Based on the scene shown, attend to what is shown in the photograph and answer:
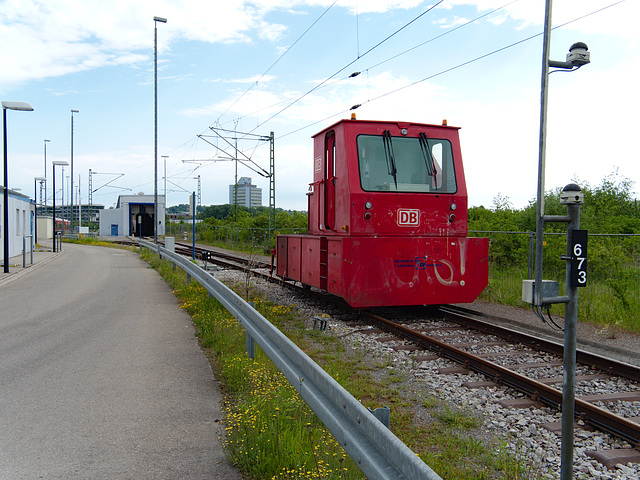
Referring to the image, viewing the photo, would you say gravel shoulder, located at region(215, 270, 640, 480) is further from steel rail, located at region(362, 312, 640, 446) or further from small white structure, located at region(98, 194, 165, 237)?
small white structure, located at region(98, 194, 165, 237)

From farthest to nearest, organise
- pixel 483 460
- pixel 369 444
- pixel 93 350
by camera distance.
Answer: pixel 93 350 → pixel 483 460 → pixel 369 444

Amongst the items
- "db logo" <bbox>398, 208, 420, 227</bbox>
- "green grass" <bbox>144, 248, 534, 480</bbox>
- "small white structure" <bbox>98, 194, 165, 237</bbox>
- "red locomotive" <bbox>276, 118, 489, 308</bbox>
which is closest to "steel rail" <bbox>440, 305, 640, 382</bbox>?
"red locomotive" <bbox>276, 118, 489, 308</bbox>

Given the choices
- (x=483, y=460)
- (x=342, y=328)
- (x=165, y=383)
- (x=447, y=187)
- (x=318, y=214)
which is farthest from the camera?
(x=318, y=214)

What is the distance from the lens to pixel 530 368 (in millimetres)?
6098

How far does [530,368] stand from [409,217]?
11.2ft

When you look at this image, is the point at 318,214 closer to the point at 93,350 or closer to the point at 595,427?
the point at 93,350

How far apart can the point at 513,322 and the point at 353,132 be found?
14.0ft

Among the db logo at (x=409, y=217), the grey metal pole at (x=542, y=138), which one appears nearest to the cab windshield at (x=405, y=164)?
the db logo at (x=409, y=217)

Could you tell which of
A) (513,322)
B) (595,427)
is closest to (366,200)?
(513,322)

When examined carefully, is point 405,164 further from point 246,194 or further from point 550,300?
point 246,194

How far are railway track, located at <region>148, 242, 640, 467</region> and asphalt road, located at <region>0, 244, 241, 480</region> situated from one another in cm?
284

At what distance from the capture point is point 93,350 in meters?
6.80

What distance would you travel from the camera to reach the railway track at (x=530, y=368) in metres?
4.29

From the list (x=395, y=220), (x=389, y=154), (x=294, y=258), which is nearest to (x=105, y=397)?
(x=395, y=220)
